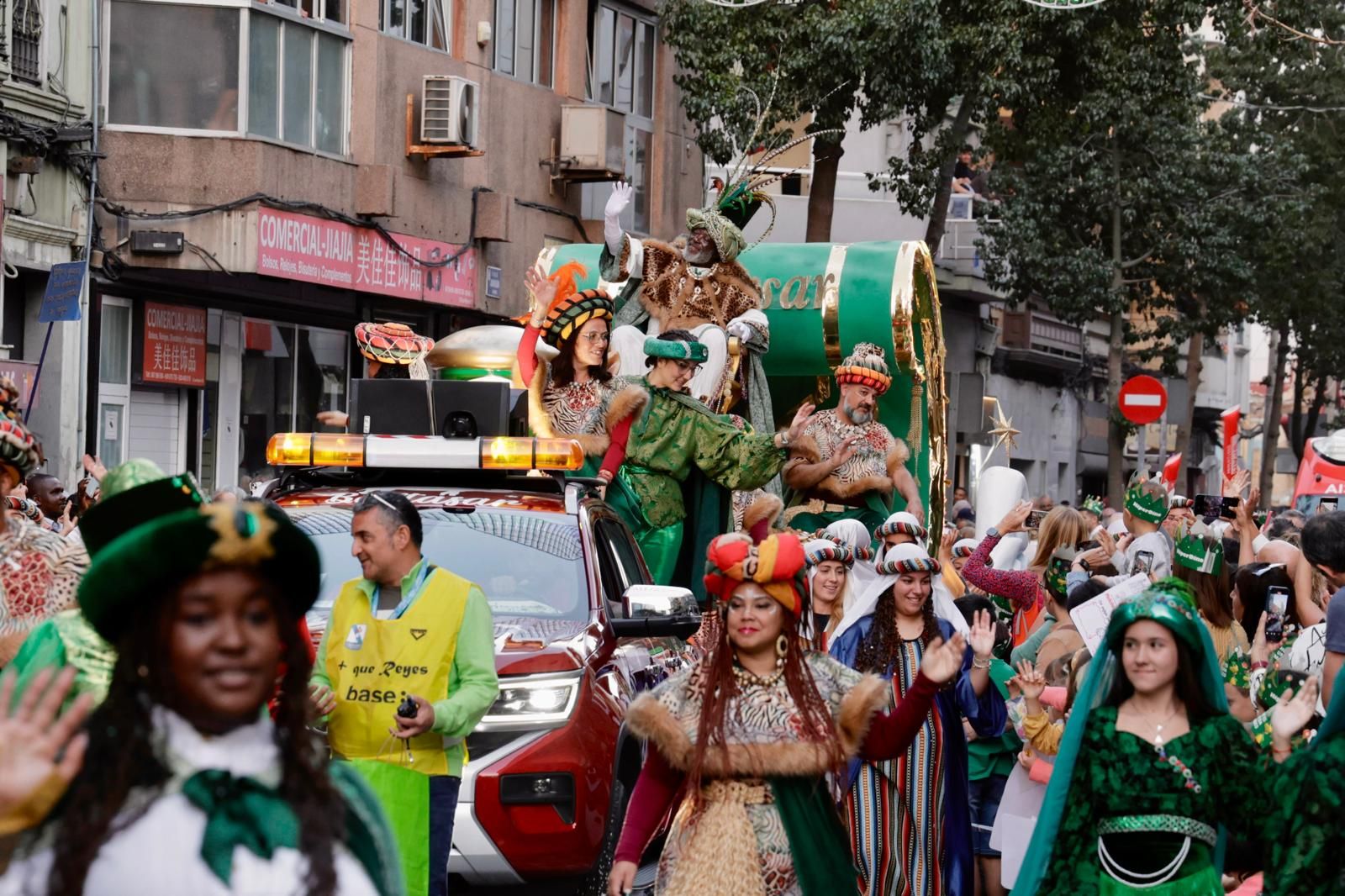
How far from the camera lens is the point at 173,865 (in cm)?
276

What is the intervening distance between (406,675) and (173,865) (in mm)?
3963

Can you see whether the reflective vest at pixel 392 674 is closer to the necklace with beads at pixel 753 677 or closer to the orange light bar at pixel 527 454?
the necklace with beads at pixel 753 677

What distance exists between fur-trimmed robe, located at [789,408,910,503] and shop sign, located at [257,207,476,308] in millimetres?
9158

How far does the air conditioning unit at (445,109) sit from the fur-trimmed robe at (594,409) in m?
12.1

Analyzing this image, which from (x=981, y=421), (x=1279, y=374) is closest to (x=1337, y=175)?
(x=1279, y=374)

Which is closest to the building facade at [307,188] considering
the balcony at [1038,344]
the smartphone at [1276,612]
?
the smartphone at [1276,612]

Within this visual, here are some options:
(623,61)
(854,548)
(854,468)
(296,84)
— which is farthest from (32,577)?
(623,61)

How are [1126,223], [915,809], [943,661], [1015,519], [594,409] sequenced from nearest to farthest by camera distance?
1. [943,661]
2. [915,809]
3. [594,409]
4. [1015,519]
5. [1126,223]

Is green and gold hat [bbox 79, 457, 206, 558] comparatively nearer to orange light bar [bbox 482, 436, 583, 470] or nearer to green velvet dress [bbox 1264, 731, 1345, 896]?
green velvet dress [bbox 1264, 731, 1345, 896]

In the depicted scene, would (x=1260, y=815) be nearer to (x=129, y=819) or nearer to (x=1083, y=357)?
(x=129, y=819)

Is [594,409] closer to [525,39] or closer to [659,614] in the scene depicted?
[659,614]

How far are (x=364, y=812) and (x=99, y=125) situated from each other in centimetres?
1784

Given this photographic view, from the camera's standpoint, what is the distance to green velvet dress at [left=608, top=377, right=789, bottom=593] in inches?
425

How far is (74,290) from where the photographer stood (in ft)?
57.2
